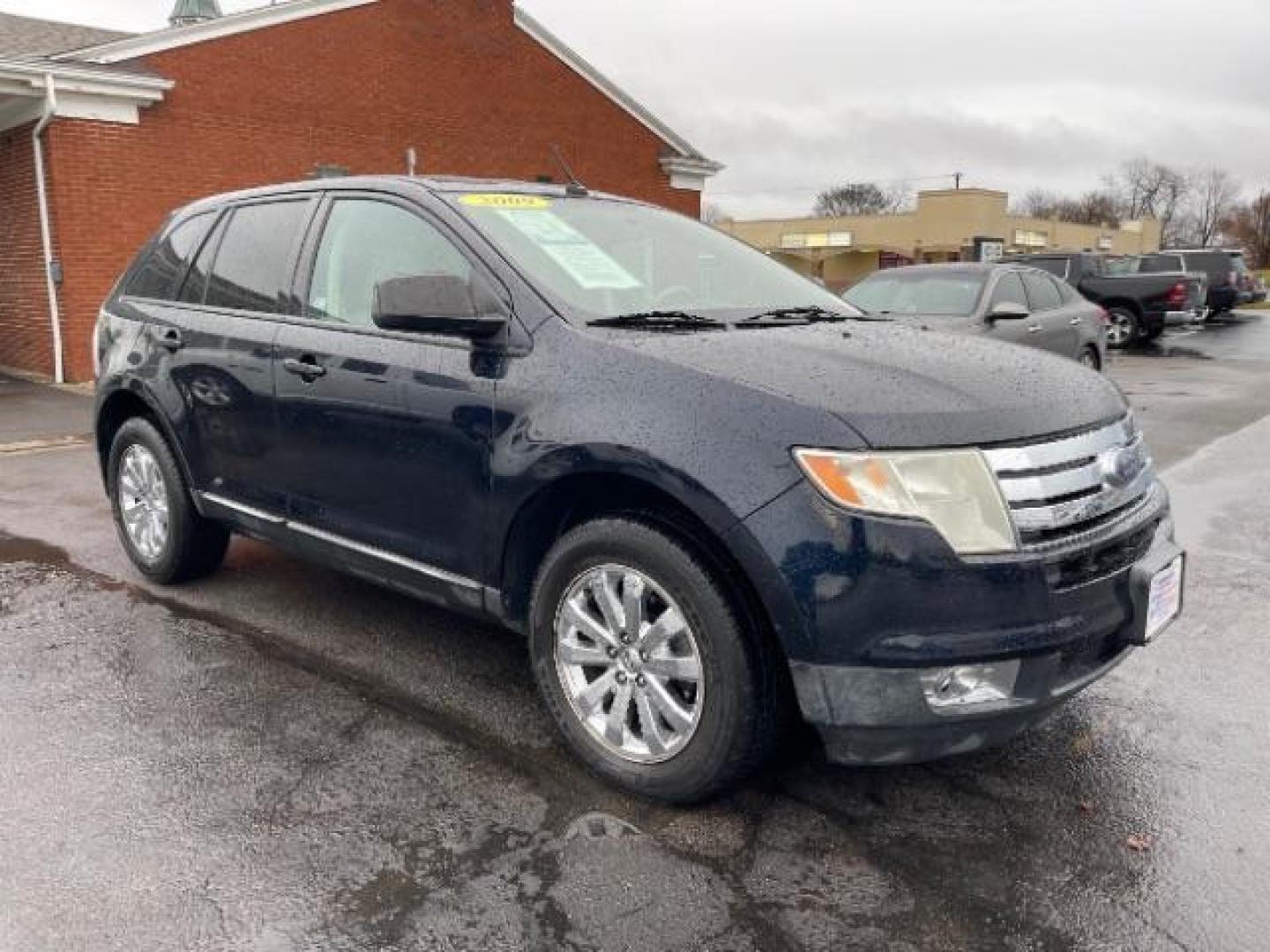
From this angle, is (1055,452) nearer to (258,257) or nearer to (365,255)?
(365,255)

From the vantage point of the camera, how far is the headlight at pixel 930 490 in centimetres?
246

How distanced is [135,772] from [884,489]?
2.33 meters

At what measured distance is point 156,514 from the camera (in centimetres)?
479

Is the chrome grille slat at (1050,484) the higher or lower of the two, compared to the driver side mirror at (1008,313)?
lower

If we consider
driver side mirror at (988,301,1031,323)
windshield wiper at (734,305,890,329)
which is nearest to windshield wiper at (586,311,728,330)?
windshield wiper at (734,305,890,329)

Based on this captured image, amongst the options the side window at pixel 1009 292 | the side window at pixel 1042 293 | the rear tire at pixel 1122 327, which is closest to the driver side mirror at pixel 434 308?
the side window at pixel 1009 292

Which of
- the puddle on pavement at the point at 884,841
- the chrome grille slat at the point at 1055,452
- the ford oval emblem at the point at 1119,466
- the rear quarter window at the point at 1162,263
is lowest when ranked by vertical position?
the puddle on pavement at the point at 884,841

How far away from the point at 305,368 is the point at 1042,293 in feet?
27.2

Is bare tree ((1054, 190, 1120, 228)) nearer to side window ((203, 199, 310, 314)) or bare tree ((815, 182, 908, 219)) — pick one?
bare tree ((815, 182, 908, 219))

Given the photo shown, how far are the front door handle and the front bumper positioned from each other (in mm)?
1874

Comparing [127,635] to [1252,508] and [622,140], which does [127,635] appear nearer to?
[1252,508]

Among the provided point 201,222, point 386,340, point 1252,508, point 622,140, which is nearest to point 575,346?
point 386,340

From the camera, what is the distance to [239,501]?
4215mm

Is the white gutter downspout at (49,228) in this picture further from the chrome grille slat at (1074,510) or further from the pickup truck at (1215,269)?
the pickup truck at (1215,269)
